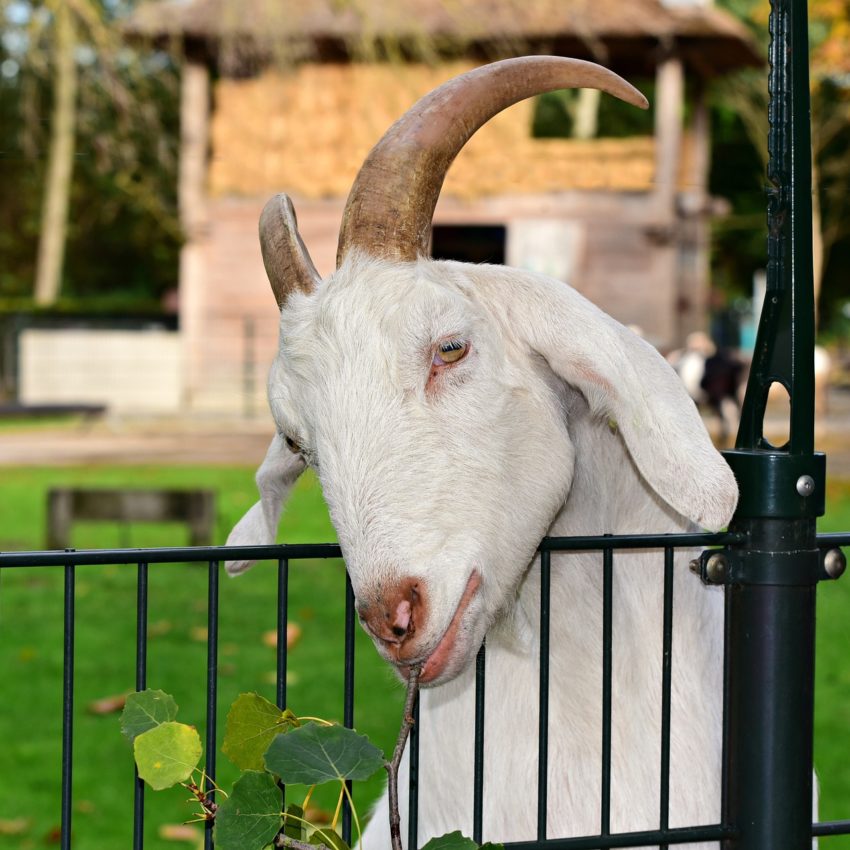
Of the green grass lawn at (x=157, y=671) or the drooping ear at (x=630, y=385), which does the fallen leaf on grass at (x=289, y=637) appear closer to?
the green grass lawn at (x=157, y=671)

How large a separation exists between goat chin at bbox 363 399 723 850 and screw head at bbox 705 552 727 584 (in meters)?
0.23

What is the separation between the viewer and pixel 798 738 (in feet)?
6.30

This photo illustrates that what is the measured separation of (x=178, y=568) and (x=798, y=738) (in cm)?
757

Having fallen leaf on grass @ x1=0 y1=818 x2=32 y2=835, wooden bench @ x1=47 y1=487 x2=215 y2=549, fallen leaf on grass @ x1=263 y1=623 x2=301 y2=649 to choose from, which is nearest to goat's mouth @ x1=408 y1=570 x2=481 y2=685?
fallen leaf on grass @ x1=0 y1=818 x2=32 y2=835

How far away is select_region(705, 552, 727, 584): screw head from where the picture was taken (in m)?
1.92

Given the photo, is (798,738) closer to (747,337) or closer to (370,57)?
(370,57)

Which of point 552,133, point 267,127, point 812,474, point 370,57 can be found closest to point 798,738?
point 812,474

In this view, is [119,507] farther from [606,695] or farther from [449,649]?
[449,649]

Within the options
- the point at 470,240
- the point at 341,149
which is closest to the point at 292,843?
the point at 341,149

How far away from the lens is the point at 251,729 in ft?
5.65

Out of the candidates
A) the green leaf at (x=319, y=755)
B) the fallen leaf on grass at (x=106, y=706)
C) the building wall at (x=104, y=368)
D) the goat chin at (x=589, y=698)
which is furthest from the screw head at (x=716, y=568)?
the building wall at (x=104, y=368)

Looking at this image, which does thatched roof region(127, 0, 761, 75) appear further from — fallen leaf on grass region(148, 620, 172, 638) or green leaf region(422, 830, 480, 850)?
green leaf region(422, 830, 480, 850)

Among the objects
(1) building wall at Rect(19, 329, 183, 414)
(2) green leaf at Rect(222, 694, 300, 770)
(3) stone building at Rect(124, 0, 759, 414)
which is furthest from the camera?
(1) building wall at Rect(19, 329, 183, 414)

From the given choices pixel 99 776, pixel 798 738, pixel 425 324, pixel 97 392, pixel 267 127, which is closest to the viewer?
pixel 425 324
